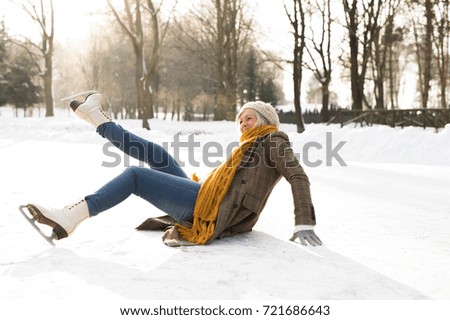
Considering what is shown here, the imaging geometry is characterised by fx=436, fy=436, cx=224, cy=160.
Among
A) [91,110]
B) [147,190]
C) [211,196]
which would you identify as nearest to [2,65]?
[91,110]

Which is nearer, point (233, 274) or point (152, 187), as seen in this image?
point (233, 274)

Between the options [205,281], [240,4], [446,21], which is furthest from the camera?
[240,4]

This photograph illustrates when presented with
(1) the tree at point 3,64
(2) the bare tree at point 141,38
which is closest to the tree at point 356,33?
(2) the bare tree at point 141,38

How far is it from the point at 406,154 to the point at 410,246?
736 centimetres

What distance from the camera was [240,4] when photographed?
84.6ft

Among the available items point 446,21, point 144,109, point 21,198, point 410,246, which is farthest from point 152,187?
point 446,21

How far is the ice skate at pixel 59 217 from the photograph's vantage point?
2.59 m

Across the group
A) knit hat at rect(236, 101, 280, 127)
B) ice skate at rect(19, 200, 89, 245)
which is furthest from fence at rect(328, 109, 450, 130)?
ice skate at rect(19, 200, 89, 245)

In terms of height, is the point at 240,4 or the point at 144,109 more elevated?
the point at 240,4

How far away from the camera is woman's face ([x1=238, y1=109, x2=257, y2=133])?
308 cm

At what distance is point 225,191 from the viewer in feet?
9.32

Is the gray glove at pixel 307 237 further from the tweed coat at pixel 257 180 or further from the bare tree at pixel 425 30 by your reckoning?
the bare tree at pixel 425 30

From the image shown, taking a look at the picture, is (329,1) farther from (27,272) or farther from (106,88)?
(106,88)

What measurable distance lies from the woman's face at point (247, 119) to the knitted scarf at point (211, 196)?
11 cm
